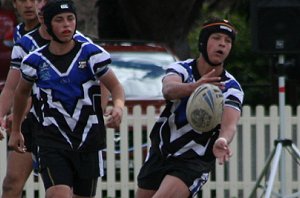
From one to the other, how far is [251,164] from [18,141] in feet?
15.8

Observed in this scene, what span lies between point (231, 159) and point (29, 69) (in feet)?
16.0

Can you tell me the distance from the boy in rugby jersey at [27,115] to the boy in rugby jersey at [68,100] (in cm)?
39

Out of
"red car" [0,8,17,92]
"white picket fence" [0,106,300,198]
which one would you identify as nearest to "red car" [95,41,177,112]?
"white picket fence" [0,106,300,198]

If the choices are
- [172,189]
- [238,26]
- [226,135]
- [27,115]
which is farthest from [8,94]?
[238,26]

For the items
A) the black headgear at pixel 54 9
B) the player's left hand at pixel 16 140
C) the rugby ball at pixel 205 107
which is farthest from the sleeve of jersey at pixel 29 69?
the rugby ball at pixel 205 107

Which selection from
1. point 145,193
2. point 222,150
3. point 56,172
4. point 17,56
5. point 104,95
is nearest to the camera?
point 222,150

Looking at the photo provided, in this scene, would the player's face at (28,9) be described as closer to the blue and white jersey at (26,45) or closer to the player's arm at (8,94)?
the blue and white jersey at (26,45)

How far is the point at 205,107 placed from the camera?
760 centimetres

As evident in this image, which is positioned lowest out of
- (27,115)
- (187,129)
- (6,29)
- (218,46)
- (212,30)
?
(187,129)

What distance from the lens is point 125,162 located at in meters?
12.2

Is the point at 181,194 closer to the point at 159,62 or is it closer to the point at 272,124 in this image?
the point at 272,124

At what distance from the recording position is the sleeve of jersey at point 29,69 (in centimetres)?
789

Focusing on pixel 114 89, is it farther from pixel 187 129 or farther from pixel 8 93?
pixel 8 93

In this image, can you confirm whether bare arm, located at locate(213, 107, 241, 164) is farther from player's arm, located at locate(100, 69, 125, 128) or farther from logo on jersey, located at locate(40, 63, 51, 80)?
logo on jersey, located at locate(40, 63, 51, 80)
